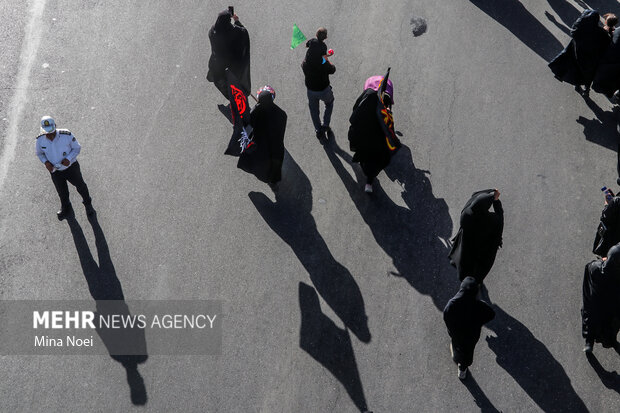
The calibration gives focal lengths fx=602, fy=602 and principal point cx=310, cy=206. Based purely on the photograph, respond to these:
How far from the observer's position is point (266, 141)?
779 cm

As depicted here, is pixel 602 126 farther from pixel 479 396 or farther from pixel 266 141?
pixel 266 141

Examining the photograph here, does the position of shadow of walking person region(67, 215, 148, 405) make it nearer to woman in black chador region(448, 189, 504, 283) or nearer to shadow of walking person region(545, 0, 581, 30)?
woman in black chador region(448, 189, 504, 283)

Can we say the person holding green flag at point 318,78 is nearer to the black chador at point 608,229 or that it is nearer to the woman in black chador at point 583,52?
the woman in black chador at point 583,52

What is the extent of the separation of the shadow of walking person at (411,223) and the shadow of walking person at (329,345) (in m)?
1.11

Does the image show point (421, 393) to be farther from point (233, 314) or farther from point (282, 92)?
point (282, 92)

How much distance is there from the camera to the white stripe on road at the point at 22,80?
28.5 feet

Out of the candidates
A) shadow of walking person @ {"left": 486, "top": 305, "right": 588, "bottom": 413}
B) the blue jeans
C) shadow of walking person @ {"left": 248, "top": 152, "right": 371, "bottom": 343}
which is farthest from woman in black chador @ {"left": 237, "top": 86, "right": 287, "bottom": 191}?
shadow of walking person @ {"left": 486, "top": 305, "right": 588, "bottom": 413}

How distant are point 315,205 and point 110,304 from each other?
2.96 metres

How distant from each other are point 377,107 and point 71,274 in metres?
4.42

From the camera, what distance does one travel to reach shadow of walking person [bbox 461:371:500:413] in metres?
6.74

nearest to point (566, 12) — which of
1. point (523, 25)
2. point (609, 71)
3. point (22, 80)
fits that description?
point (523, 25)

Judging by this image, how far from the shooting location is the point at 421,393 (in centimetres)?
686

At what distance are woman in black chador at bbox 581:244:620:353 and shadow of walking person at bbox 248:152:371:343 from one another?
256 centimetres

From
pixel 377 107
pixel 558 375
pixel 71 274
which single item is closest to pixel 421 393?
pixel 558 375
